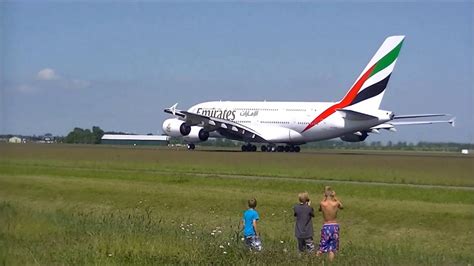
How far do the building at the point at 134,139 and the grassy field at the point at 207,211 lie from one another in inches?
2956

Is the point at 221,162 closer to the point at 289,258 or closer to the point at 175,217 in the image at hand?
the point at 175,217

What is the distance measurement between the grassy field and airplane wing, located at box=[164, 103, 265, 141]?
79.3 ft

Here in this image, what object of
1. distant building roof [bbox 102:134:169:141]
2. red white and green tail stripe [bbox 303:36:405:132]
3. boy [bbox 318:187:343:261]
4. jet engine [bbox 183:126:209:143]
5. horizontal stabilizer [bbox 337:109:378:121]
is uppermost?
red white and green tail stripe [bbox 303:36:405:132]

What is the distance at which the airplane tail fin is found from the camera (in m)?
70.9

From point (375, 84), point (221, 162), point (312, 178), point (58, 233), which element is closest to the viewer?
point (58, 233)

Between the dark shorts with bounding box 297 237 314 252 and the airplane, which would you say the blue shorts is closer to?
the dark shorts with bounding box 297 237 314 252

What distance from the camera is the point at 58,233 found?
2055cm

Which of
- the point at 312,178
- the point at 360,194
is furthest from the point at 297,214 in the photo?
the point at 312,178

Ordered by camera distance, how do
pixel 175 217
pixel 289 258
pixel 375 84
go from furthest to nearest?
pixel 375 84 < pixel 175 217 < pixel 289 258

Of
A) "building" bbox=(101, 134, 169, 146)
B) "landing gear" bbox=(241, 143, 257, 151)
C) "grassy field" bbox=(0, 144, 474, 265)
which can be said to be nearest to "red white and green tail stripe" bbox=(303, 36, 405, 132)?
"landing gear" bbox=(241, 143, 257, 151)

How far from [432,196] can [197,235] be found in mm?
13145

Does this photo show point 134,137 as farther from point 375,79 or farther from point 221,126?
point 375,79

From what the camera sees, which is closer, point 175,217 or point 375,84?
point 175,217

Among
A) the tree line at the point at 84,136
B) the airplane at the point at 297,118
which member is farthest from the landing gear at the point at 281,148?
the tree line at the point at 84,136
